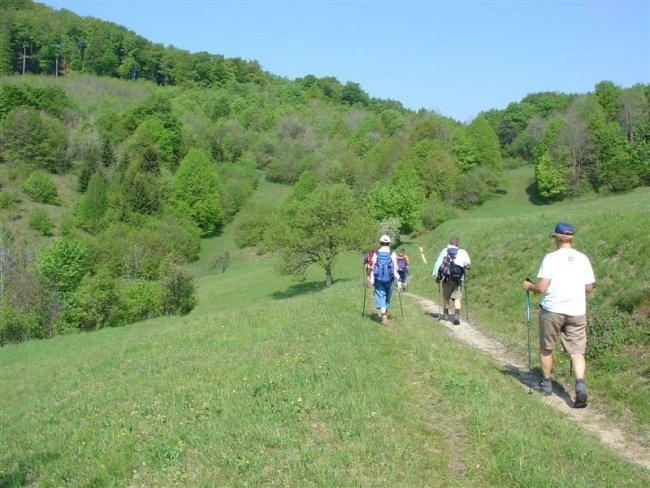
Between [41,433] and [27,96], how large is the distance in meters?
141

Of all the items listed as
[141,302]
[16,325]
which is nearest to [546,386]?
[141,302]

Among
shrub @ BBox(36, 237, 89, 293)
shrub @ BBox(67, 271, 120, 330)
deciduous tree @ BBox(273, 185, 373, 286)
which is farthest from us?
shrub @ BBox(36, 237, 89, 293)

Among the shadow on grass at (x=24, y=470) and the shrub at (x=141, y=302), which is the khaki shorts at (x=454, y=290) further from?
the shrub at (x=141, y=302)

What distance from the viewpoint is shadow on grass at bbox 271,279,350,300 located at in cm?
5603

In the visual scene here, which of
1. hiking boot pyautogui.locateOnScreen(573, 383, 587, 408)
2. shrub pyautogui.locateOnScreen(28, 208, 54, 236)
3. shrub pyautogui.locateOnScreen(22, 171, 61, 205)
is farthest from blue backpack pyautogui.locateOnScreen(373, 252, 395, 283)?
shrub pyautogui.locateOnScreen(22, 171, 61, 205)

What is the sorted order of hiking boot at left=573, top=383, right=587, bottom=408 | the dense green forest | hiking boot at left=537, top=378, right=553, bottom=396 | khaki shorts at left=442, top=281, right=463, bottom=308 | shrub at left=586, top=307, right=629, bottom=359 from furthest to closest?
the dense green forest, khaki shorts at left=442, top=281, right=463, bottom=308, shrub at left=586, top=307, right=629, bottom=359, hiking boot at left=537, top=378, right=553, bottom=396, hiking boot at left=573, top=383, right=587, bottom=408

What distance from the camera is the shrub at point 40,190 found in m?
104

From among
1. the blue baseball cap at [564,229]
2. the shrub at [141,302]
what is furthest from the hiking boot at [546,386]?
the shrub at [141,302]

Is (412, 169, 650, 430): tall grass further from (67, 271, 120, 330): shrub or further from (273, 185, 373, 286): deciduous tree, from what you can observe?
(67, 271, 120, 330): shrub

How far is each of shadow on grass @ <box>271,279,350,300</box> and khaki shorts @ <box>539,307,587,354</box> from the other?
44956mm

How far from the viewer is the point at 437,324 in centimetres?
1802

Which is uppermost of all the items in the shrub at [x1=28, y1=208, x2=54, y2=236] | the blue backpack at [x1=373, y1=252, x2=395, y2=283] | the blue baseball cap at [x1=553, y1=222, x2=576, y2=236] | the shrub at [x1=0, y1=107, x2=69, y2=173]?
the shrub at [x1=0, y1=107, x2=69, y2=173]

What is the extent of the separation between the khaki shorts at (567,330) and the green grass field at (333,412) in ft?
3.86

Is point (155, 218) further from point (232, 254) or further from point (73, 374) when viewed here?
point (73, 374)
